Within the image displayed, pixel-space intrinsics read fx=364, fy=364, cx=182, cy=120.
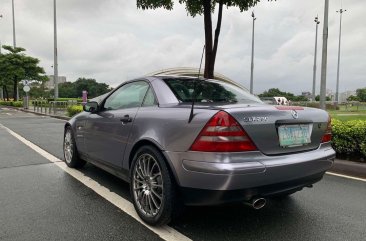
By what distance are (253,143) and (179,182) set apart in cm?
70

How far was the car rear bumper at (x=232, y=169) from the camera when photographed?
2.85 m

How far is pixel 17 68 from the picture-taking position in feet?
145

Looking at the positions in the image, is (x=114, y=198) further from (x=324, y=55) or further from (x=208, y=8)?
(x=324, y=55)

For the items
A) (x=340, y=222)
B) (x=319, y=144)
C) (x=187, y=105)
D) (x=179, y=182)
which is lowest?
(x=340, y=222)

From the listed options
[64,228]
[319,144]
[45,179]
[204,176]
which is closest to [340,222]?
[319,144]

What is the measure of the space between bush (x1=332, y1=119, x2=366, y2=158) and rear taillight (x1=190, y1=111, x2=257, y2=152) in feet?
12.7

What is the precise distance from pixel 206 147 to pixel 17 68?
46.5m

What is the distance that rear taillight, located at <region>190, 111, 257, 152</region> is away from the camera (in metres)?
2.91

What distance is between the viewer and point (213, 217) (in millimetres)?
3656

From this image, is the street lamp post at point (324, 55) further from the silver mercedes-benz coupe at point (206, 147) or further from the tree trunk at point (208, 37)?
the silver mercedes-benz coupe at point (206, 147)

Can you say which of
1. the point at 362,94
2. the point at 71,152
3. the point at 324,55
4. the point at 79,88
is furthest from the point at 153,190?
the point at 79,88

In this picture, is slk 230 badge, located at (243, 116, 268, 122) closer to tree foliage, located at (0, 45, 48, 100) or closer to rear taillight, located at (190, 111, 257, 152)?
rear taillight, located at (190, 111, 257, 152)

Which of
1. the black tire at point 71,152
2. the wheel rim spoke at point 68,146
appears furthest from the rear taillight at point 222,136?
the wheel rim spoke at point 68,146

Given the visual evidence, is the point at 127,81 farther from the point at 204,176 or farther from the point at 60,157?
the point at 60,157
